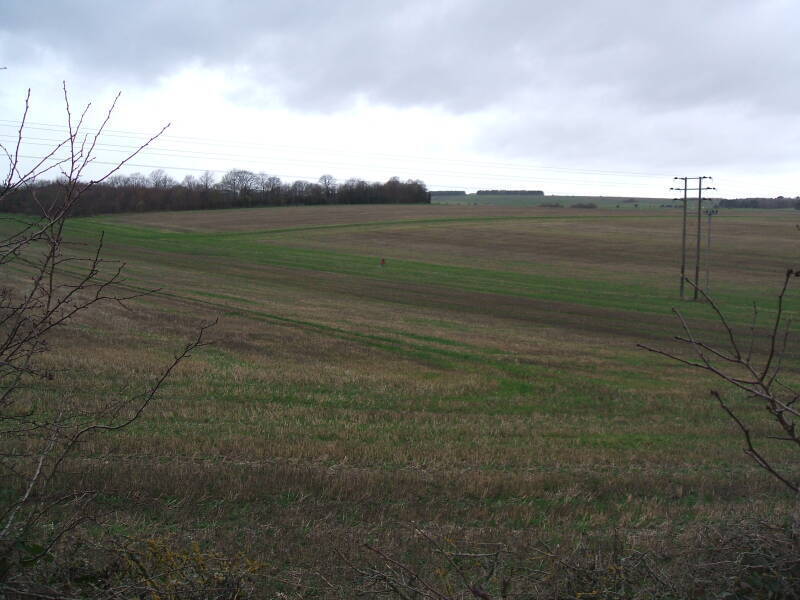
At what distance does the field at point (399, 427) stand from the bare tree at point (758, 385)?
50 cm

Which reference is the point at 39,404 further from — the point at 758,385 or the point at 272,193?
the point at 272,193

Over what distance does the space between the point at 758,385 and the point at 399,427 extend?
6.64 meters

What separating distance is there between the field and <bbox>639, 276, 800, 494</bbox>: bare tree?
500 millimetres

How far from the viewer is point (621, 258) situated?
5247cm

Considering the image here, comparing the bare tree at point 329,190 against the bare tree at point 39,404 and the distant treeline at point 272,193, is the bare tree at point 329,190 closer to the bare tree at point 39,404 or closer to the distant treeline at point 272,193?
the distant treeline at point 272,193

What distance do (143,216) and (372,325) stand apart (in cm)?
7215

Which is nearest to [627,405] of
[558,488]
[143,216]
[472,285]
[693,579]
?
[558,488]

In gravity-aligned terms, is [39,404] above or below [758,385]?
below

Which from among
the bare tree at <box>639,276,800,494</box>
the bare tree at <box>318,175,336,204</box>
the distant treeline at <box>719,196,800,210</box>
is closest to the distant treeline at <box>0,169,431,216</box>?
the bare tree at <box>318,175,336,204</box>

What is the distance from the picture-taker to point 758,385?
378 centimetres

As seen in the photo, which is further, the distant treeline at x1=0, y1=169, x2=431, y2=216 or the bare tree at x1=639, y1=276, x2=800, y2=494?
the distant treeline at x1=0, y1=169, x2=431, y2=216

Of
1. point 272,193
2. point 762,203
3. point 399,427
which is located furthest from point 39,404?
point 762,203

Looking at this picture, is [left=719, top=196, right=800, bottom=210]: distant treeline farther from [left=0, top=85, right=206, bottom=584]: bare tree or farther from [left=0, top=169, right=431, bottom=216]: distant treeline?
[left=0, top=85, right=206, bottom=584]: bare tree

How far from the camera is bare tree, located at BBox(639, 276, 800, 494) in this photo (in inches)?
109
